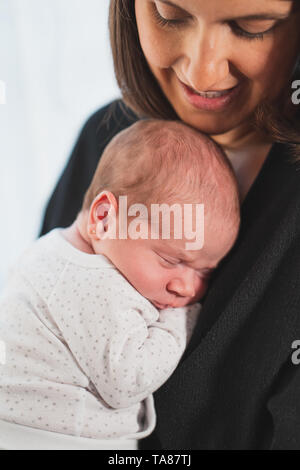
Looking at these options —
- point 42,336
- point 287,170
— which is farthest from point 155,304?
point 287,170

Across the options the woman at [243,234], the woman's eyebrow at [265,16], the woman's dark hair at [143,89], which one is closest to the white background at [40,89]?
the woman's dark hair at [143,89]

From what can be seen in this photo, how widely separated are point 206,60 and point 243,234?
0.35 meters

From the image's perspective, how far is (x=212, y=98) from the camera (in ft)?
3.28

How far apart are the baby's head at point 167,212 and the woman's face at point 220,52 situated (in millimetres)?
75

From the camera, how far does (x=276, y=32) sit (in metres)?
0.87

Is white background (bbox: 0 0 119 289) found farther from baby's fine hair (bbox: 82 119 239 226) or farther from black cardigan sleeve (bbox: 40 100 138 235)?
baby's fine hair (bbox: 82 119 239 226)

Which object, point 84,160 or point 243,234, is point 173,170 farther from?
point 84,160

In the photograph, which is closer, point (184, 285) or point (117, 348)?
point (117, 348)

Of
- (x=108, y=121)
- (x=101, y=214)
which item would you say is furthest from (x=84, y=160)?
(x=101, y=214)

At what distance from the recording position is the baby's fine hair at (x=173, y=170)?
96 centimetres

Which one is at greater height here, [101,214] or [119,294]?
[101,214]

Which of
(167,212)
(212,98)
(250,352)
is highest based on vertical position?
(212,98)
